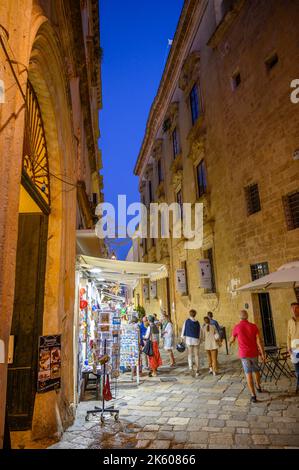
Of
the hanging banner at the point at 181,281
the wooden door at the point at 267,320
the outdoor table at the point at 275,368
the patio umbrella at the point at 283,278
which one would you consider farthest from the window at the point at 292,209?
the hanging banner at the point at 181,281

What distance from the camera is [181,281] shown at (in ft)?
57.4

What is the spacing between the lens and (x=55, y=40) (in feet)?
16.2

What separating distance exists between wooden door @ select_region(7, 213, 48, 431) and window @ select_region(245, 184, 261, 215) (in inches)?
334

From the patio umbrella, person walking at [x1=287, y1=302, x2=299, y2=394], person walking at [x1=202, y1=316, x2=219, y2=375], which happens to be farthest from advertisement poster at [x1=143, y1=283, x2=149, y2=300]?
person walking at [x1=287, y1=302, x2=299, y2=394]

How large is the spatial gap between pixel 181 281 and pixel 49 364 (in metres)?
13.2

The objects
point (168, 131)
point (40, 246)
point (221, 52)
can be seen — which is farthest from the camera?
point (168, 131)

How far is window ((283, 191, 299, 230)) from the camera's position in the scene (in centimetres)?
985

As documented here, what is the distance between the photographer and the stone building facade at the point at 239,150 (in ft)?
33.3

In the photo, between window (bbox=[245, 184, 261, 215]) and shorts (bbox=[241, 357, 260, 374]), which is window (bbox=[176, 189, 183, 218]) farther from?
shorts (bbox=[241, 357, 260, 374])

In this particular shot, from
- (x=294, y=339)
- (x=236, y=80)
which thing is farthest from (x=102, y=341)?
(x=236, y=80)

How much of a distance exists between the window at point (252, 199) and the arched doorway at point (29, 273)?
8.32 meters
